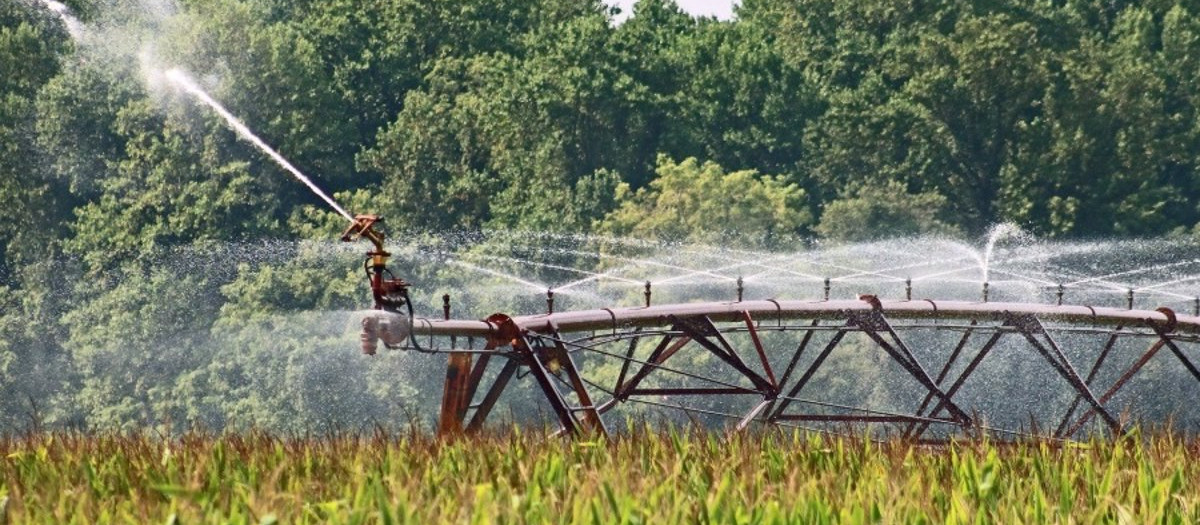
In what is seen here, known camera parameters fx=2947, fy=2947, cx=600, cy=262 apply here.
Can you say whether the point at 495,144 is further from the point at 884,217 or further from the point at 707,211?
the point at 707,211

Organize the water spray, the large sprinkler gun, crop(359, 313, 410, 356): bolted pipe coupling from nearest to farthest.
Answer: the water spray < the large sprinkler gun < crop(359, 313, 410, 356): bolted pipe coupling

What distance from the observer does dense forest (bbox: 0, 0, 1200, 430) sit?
9500 centimetres

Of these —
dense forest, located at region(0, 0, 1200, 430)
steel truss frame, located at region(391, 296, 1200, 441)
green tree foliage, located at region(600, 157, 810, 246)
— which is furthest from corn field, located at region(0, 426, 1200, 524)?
green tree foliage, located at region(600, 157, 810, 246)

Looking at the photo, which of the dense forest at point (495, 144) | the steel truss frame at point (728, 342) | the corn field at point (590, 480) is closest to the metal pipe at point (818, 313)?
the steel truss frame at point (728, 342)

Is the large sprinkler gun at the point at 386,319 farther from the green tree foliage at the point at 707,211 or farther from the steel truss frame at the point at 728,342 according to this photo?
the green tree foliage at the point at 707,211

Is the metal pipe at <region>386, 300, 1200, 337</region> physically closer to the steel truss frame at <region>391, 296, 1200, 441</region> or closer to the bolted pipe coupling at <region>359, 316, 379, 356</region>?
the steel truss frame at <region>391, 296, 1200, 441</region>

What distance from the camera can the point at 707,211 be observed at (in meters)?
91.2

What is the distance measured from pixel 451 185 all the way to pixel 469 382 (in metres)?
72.6

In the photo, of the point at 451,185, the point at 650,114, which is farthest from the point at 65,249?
the point at 650,114

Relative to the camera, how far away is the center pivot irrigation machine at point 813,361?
32.2 meters

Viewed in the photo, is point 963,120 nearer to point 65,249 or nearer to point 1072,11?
point 1072,11

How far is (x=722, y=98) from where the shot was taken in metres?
106

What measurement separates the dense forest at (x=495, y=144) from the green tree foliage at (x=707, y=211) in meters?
0.13

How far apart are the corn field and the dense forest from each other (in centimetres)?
6528
